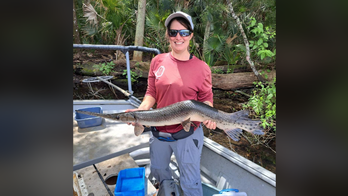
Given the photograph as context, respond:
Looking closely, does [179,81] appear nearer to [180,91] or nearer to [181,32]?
[180,91]

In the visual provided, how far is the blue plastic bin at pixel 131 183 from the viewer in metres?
2.21

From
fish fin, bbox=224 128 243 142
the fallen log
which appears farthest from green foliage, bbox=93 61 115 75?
fish fin, bbox=224 128 243 142

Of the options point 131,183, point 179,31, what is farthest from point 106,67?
point 179,31

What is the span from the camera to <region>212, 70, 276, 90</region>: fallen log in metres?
8.39

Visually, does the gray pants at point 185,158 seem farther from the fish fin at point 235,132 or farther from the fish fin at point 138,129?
the fish fin at point 235,132

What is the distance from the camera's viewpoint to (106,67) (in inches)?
452

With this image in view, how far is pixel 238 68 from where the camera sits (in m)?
9.77

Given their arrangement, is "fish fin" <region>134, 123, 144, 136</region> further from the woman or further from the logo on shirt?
the logo on shirt

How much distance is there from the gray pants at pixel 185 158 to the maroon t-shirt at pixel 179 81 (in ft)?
0.61

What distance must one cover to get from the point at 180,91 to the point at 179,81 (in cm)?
11

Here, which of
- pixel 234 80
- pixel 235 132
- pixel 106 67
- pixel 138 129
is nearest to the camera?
pixel 235 132
